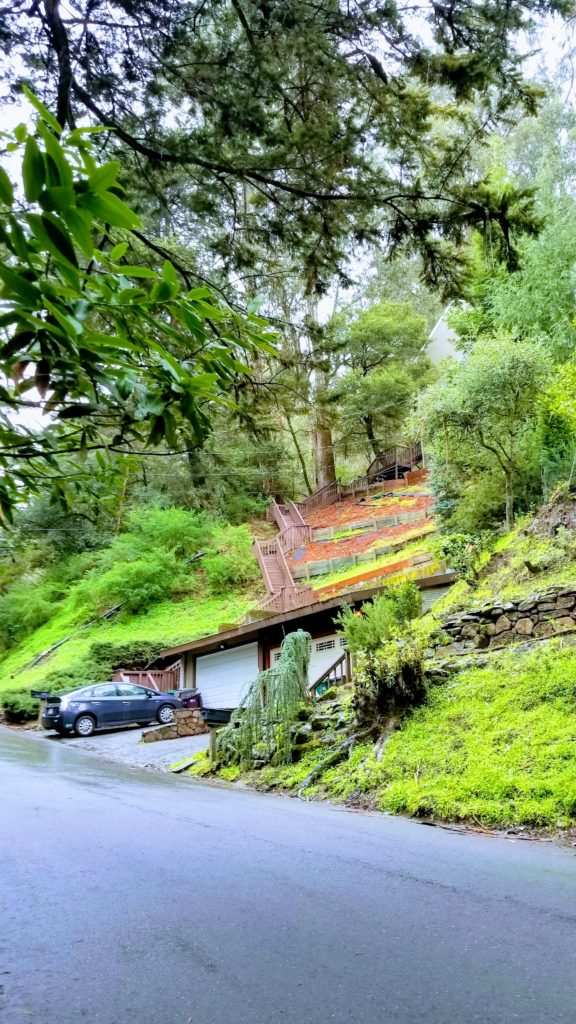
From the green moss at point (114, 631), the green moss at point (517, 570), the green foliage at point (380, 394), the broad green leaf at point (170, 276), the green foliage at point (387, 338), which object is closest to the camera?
the broad green leaf at point (170, 276)

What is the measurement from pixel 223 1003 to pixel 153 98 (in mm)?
5461

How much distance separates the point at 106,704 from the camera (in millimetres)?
17125

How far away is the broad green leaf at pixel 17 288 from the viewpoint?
1.27 metres

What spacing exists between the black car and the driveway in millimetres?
317

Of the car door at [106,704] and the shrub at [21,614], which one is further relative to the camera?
the shrub at [21,614]

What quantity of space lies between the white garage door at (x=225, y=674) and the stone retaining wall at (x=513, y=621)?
9.31m

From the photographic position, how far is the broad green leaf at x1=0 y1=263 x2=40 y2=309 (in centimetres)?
127

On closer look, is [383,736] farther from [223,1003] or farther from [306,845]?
[223,1003]

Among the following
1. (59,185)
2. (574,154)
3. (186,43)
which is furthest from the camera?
(574,154)

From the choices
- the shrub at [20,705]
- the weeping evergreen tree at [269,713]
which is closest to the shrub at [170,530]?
the shrub at [20,705]

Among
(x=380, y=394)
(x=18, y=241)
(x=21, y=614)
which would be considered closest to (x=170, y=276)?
(x=18, y=241)

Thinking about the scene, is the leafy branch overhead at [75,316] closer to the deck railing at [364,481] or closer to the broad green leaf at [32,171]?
the broad green leaf at [32,171]

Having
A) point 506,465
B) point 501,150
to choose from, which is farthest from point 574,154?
point 506,465

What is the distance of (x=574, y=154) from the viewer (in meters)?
22.0
